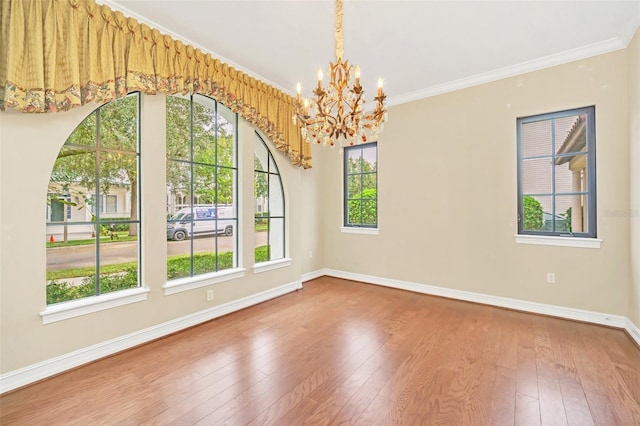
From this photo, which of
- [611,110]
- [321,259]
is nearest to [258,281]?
[321,259]

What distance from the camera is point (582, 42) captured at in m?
2.94

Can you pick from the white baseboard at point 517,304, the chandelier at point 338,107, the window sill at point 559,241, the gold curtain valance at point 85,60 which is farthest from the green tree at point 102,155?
the window sill at point 559,241

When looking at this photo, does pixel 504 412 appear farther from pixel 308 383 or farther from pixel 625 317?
pixel 625 317

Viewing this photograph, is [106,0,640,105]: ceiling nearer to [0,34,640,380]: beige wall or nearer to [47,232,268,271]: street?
[0,34,640,380]: beige wall

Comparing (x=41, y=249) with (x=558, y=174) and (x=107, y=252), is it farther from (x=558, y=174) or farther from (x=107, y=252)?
(x=558, y=174)

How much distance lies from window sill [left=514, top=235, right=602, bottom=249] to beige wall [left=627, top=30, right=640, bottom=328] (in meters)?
0.30

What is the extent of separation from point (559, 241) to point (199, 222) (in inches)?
164

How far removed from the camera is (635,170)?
269 centimetres

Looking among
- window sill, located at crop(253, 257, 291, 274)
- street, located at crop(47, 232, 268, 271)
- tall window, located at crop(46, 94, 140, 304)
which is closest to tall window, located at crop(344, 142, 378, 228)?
window sill, located at crop(253, 257, 291, 274)

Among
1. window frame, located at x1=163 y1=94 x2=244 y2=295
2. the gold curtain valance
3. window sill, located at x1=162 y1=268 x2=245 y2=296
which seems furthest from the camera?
window frame, located at x1=163 y1=94 x2=244 y2=295

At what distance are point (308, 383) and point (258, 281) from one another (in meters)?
1.94

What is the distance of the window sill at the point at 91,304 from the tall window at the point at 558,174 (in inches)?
171

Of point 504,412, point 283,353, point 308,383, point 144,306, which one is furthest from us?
point 144,306

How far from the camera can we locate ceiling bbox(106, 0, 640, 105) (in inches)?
96.0
